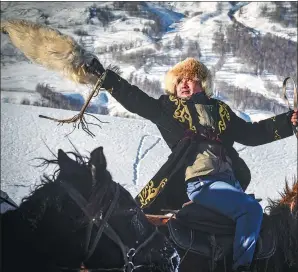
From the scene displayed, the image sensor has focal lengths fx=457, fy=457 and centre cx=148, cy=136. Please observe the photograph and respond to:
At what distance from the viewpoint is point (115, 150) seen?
247 centimetres

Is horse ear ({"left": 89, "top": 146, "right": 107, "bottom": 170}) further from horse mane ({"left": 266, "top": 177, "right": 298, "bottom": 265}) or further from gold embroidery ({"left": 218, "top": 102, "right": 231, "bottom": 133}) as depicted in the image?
horse mane ({"left": 266, "top": 177, "right": 298, "bottom": 265})

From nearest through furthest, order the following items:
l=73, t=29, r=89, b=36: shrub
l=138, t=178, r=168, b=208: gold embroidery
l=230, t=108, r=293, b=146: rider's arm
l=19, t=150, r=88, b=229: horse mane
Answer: l=19, t=150, r=88, b=229: horse mane → l=138, t=178, r=168, b=208: gold embroidery → l=230, t=108, r=293, b=146: rider's arm → l=73, t=29, r=89, b=36: shrub

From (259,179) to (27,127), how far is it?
132 cm

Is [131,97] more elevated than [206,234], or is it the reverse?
[131,97]

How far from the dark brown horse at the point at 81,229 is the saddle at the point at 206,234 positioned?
8 centimetres

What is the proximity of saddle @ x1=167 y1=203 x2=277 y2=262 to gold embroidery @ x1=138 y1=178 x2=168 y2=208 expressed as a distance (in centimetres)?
16

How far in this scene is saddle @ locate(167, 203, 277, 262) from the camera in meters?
2.12

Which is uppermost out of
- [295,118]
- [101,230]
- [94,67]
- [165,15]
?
[165,15]

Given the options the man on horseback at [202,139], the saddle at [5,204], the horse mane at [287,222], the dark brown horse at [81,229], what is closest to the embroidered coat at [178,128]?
the man on horseback at [202,139]

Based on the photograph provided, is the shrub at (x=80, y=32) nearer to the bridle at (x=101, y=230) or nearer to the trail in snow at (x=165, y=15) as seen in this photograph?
the trail in snow at (x=165, y=15)

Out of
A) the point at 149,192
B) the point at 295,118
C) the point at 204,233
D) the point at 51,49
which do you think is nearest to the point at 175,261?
the point at 204,233

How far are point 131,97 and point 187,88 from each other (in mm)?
340

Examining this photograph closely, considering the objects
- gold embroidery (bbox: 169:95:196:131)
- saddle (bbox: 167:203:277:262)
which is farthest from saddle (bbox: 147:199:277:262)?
gold embroidery (bbox: 169:95:196:131)

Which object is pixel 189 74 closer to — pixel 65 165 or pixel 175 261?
pixel 65 165
